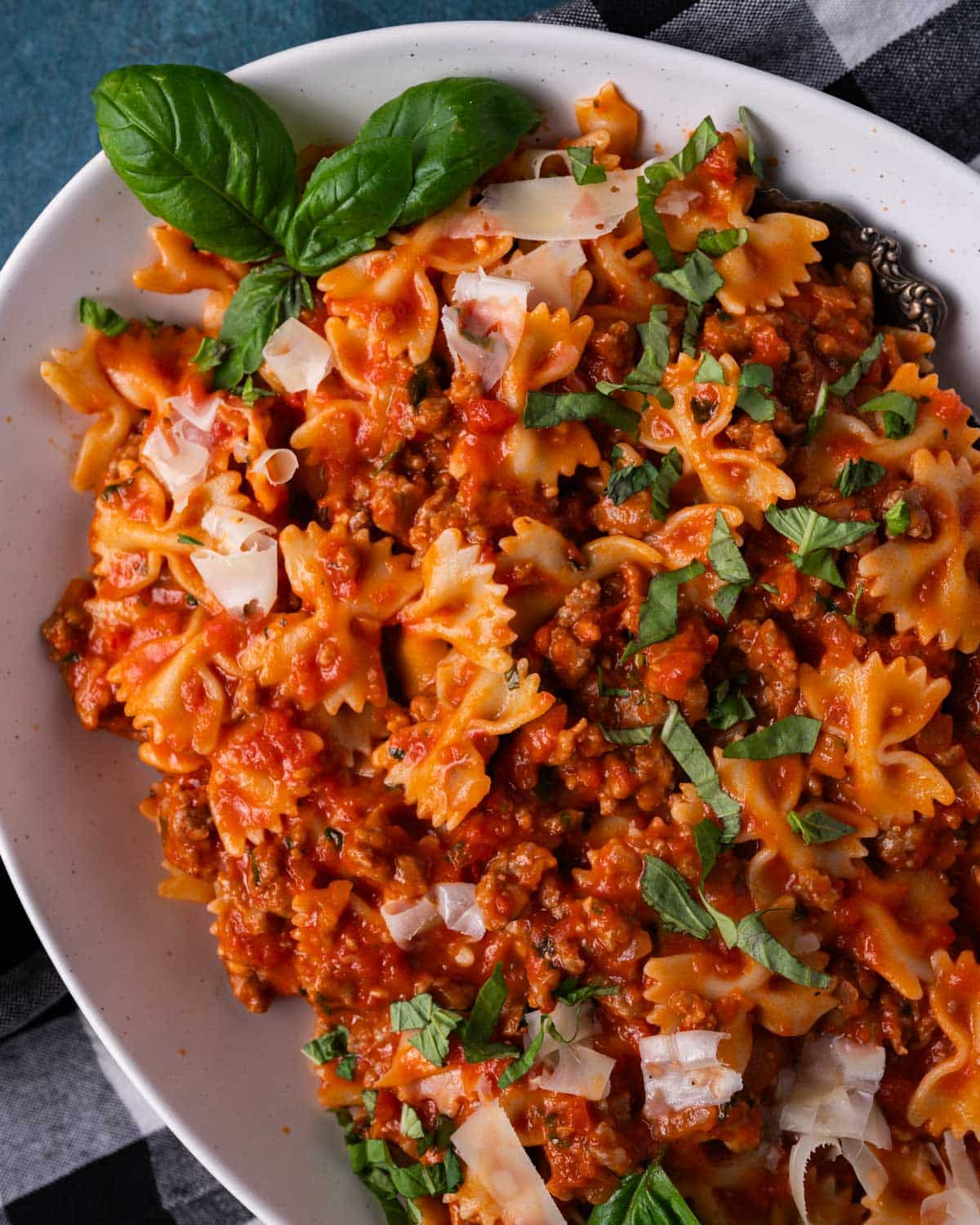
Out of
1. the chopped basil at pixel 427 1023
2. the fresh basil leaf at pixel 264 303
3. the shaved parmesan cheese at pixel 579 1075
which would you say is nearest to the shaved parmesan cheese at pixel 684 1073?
the shaved parmesan cheese at pixel 579 1075

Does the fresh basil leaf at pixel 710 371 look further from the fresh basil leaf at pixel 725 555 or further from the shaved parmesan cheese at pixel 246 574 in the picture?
the shaved parmesan cheese at pixel 246 574

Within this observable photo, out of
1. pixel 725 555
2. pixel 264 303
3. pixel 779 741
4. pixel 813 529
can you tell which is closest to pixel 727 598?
pixel 725 555

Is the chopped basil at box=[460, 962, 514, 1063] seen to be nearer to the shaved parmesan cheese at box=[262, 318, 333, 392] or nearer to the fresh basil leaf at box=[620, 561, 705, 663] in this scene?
the fresh basil leaf at box=[620, 561, 705, 663]

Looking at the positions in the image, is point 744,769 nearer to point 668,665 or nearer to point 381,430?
point 668,665

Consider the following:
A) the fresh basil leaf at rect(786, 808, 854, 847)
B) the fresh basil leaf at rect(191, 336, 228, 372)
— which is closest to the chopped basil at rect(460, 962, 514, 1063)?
the fresh basil leaf at rect(786, 808, 854, 847)

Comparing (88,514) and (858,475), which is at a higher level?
(88,514)

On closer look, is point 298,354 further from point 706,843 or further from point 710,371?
point 706,843
